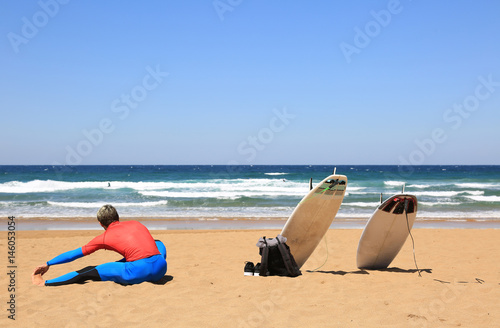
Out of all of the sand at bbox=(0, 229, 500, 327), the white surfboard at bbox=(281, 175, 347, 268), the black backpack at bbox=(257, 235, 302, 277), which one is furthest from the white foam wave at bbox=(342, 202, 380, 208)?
the black backpack at bbox=(257, 235, 302, 277)

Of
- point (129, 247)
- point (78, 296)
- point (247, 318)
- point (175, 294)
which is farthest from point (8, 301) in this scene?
point (247, 318)

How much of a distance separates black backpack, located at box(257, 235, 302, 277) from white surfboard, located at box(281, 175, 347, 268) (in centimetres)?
68

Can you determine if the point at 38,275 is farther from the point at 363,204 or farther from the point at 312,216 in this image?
the point at 363,204

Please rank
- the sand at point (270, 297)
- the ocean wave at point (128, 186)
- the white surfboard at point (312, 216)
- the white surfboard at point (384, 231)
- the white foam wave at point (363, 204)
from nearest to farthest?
1. the sand at point (270, 297)
2. the white surfboard at point (312, 216)
3. the white surfboard at point (384, 231)
4. the white foam wave at point (363, 204)
5. the ocean wave at point (128, 186)

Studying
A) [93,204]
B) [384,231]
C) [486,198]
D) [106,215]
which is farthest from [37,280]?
[486,198]

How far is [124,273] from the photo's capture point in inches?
187

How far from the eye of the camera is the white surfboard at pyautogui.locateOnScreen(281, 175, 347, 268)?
6117 mm

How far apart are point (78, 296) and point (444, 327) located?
11.6 feet

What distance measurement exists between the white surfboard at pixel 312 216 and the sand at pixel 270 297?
402 millimetres

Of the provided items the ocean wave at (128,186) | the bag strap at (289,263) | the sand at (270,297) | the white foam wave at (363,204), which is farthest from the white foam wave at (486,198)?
the bag strap at (289,263)

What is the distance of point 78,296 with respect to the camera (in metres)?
4.40

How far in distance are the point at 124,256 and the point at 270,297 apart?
5.58ft

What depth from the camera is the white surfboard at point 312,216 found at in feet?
20.1

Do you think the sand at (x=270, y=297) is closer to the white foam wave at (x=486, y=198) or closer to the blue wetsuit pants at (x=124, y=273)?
the blue wetsuit pants at (x=124, y=273)
